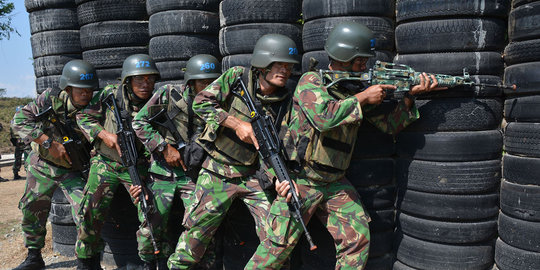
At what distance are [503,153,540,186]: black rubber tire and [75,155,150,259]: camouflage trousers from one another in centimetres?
310

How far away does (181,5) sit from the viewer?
14.8ft

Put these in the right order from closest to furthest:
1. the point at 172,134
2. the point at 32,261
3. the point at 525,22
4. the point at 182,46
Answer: the point at 525,22
the point at 172,134
the point at 182,46
the point at 32,261

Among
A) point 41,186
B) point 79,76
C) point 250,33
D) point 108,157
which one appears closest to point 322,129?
point 250,33

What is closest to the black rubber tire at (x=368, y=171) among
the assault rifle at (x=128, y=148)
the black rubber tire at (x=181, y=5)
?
the assault rifle at (x=128, y=148)

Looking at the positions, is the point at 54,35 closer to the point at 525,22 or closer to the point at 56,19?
the point at 56,19

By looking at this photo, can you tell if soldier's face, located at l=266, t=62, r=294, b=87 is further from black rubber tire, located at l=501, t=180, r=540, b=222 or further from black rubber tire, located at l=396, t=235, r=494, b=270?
black rubber tire, located at l=501, t=180, r=540, b=222

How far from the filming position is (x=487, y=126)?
328cm

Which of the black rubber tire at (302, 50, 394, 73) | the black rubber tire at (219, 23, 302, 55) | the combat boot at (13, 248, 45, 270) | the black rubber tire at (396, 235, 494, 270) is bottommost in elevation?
the combat boot at (13, 248, 45, 270)

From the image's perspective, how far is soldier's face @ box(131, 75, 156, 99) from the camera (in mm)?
4343

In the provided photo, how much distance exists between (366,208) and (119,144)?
7.63 feet

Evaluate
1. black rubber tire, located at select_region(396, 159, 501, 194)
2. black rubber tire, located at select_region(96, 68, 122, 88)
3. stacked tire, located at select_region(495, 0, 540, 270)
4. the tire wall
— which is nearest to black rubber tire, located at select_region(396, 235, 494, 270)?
stacked tire, located at select_region(495, 0, 540, 270)

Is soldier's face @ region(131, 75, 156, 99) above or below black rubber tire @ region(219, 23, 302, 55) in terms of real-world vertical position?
below

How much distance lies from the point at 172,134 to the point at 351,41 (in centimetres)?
186

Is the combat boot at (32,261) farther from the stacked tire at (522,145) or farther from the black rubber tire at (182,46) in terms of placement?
the stacked tire at (522,145)
